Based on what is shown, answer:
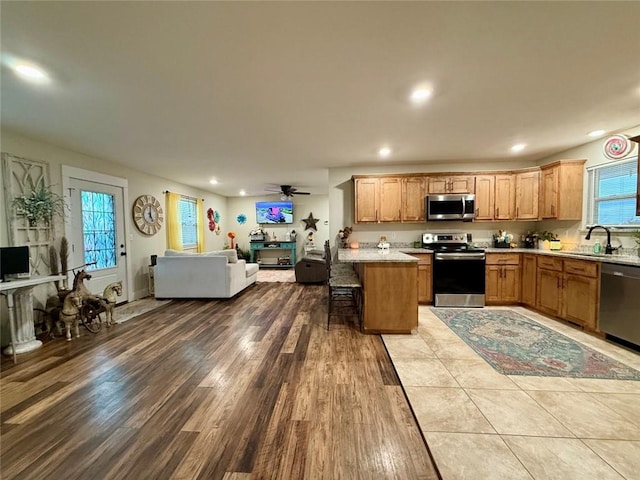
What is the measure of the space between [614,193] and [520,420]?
367 centimetres

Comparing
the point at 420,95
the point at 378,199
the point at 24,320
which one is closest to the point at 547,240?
the point at 378,199

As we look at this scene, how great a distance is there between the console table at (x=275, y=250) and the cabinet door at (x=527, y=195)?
598cm

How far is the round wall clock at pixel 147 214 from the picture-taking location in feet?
17.0

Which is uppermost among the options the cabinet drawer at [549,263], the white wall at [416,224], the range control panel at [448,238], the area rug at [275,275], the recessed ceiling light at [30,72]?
the recessed ceiling light at [30,72]

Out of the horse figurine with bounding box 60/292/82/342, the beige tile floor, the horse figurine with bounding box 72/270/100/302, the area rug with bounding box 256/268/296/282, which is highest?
the horse figurine with bounding box 72/270/100/302

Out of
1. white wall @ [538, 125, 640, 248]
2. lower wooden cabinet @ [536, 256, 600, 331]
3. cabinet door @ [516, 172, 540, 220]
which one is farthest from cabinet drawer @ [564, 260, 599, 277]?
cabinet door @ [516, 172, 540, 220]

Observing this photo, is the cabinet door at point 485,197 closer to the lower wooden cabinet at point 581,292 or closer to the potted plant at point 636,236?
the lower wooden cabinet at point 581,292

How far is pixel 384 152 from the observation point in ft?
13.6

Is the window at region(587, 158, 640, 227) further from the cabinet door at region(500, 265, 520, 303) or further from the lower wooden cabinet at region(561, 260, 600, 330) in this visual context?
the cabinet door at region(500, 265, 520, 303)

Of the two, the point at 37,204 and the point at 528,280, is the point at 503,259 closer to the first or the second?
the point at 528,280

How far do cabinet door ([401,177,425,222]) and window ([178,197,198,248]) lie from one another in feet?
17.4

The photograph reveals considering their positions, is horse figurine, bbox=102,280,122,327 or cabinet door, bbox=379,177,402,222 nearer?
horse figurine, bbox=102,280,122,327

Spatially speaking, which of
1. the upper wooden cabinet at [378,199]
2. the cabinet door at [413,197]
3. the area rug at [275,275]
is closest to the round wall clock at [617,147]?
the cabinet door at [413,197]

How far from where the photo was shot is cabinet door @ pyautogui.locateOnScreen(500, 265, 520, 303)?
4332 millimetres
